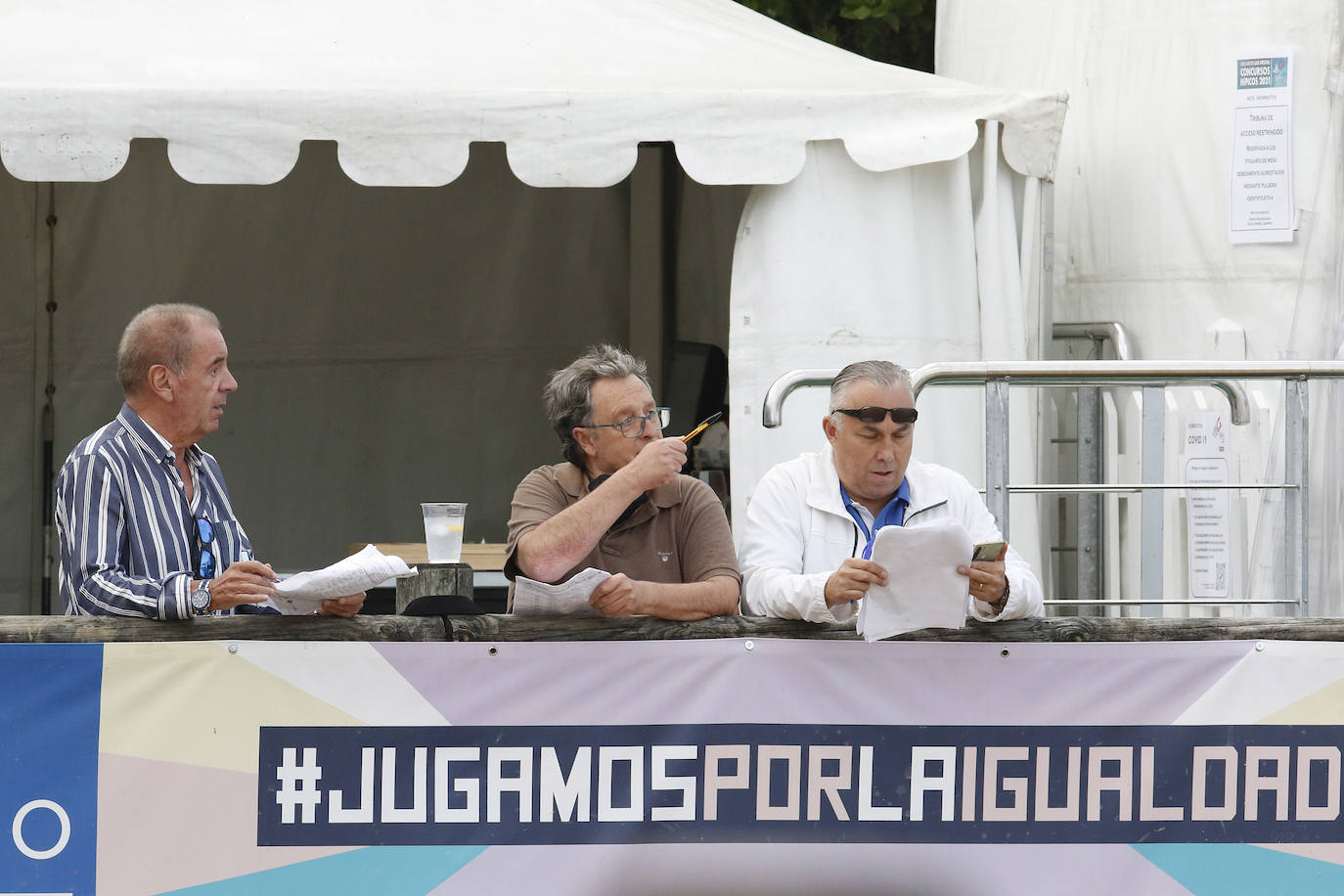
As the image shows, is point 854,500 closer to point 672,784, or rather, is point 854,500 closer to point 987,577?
point 987,577

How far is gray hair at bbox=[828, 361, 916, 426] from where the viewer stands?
330cm

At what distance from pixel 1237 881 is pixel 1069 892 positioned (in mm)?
324

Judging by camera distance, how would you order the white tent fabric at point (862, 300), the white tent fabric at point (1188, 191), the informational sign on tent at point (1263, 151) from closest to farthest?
the white tent fabric at point (862, 300)
the white tent fabric at point (1188, 191)
the informational sign on tent at point (1263, 151)

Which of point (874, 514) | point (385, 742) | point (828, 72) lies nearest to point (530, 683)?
point (385, 742)

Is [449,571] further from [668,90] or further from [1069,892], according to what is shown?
[668,90]

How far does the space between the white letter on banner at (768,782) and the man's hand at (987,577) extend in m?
0.46

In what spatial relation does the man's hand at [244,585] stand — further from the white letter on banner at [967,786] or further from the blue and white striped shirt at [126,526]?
the white letter on banner at [967,786]

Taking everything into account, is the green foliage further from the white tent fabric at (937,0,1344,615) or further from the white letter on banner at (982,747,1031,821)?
the white letter on banner at (982,747,1031,821)

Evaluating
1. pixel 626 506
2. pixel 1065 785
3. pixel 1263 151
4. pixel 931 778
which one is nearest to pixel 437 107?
pixel 626 506

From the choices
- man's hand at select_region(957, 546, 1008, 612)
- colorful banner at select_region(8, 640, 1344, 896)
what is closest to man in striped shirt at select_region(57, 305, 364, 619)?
colorful banner at select_region(8, 640, 1344, 896)

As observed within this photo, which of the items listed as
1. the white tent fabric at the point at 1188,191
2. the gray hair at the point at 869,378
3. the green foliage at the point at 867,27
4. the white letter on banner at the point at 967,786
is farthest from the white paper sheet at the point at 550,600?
the green foliage at the point at 867,27

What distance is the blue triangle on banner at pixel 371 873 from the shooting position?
3.05 meters

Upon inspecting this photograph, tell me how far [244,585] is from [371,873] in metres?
0.60

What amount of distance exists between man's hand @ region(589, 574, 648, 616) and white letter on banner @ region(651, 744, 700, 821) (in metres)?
0.27
